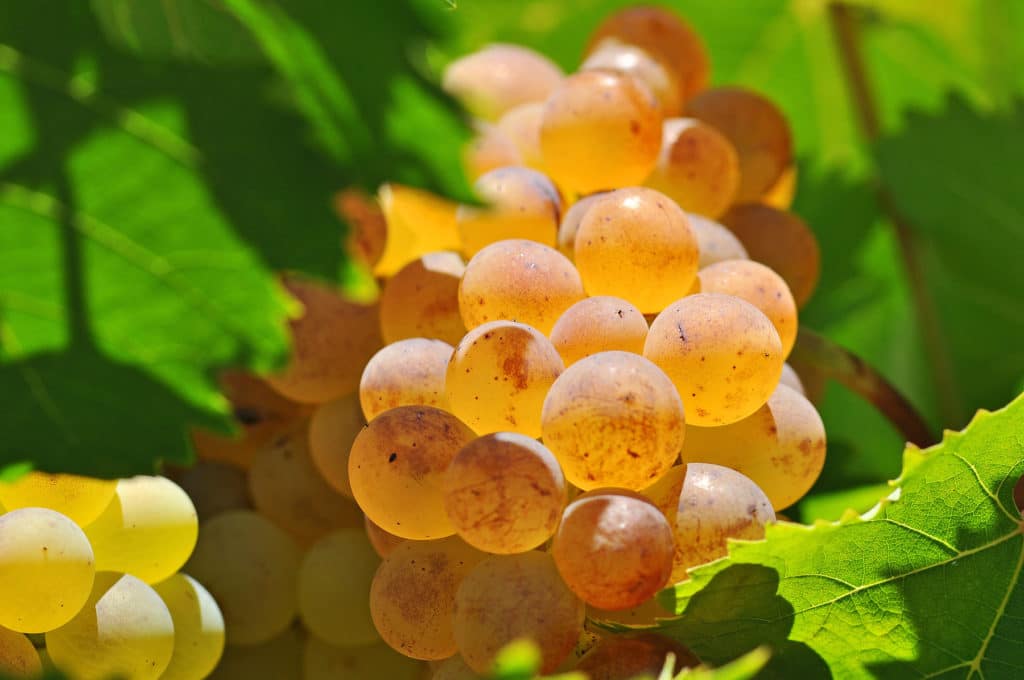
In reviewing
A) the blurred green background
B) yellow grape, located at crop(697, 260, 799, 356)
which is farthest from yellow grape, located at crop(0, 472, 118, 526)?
yellow grape, located at crop(697, 260, 799, 356)

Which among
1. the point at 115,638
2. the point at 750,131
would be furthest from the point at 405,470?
the point at 750,131

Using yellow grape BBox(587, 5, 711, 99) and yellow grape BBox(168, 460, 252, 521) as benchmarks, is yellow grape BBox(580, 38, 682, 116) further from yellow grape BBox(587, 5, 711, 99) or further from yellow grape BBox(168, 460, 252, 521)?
yellow grape BBox(168, 460, 252, 521)

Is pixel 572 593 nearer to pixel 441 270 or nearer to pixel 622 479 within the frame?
pixel 622 479

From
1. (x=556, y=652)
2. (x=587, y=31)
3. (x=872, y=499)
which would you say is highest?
(x=587, y=31)

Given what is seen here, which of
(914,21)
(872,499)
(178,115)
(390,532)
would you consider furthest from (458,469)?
(914,21)

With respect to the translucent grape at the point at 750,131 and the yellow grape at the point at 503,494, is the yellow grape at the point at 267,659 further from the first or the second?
the translucent grape at the point at 750,131

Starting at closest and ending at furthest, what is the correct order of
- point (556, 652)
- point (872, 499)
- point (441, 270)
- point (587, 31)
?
point (556, 652) < point (441, 270) < point (872, 499) < point (587, 31)
